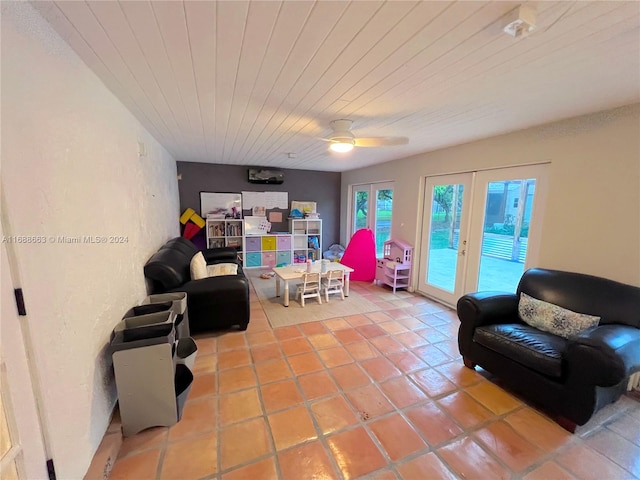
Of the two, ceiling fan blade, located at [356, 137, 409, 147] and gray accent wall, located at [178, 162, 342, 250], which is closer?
ceiling fan blade, located at [356, 137, 409, 147]

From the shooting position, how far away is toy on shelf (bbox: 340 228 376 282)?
5070mm

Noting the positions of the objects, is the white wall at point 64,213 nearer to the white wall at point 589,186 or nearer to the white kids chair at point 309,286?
the white kids chair at point 309,286

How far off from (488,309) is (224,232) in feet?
16.3

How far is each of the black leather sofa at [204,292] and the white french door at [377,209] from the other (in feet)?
10.2

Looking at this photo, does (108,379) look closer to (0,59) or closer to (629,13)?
(0,59)

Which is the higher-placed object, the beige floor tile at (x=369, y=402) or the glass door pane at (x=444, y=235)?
the glass door pane at (x=444, y=235)

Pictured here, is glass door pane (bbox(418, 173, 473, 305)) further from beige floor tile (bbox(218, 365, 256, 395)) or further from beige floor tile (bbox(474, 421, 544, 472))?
beige floor tile (bbox(218, 365, 256, 395))

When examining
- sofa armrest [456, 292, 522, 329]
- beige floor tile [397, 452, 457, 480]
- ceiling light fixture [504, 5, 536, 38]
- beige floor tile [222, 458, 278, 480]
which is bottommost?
beige floor tile [397, 452, 457, 480]

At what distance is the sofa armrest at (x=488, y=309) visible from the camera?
2293mm

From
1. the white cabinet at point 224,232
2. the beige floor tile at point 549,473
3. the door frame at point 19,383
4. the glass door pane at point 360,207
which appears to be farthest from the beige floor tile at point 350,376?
the white cabinet at point 224,232

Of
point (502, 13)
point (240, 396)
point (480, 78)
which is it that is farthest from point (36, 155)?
point (480, 78)

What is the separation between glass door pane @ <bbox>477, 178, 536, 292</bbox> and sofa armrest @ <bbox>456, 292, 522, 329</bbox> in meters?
0.77

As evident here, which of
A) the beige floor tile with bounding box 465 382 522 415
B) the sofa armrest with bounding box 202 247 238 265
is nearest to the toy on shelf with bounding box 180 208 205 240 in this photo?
the sofa armrest with bounding box 202 247 238 265

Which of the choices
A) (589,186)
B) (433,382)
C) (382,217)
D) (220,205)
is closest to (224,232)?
(220,205)
